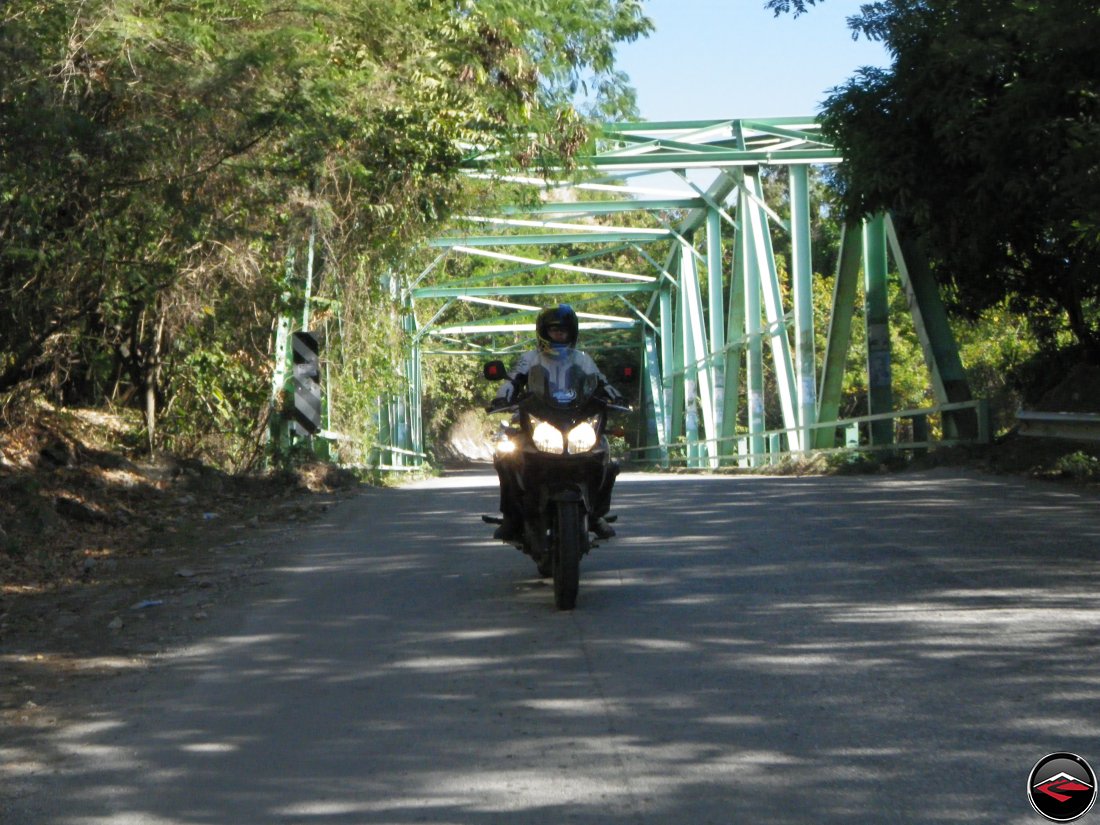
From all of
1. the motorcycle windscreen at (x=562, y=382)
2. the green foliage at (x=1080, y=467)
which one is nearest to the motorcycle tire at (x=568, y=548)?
the motorcycle windscreen at (x=562, y=382)

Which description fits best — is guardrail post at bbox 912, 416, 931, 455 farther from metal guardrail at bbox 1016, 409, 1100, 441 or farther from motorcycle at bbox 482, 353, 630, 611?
motorcycle at bbox 482, 353, 630, 611

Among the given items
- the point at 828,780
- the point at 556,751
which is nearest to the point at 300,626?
the point at 556,751

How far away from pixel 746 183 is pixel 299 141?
15271 mm

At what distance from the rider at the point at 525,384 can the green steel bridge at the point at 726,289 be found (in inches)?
327

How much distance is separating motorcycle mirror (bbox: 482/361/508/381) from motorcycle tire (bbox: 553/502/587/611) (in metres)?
0.96

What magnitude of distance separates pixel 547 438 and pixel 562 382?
0.38 m

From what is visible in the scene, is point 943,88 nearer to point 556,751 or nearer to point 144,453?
point 144,453

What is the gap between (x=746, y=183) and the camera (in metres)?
25.5

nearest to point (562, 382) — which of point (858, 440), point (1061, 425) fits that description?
point (1061, 425)

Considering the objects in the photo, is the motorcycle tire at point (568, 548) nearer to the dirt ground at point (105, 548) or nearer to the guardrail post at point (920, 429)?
the dirt ground at point (105, 548)

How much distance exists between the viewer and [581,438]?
7609mm

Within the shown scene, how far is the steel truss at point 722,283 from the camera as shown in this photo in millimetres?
20141

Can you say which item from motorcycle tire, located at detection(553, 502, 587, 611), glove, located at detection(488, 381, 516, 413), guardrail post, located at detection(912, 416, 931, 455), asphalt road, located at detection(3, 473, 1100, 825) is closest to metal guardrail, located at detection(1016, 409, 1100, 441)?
guardrail post, located at detection(912, 416, 931, 455)

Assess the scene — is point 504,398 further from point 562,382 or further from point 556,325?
point 556,325
